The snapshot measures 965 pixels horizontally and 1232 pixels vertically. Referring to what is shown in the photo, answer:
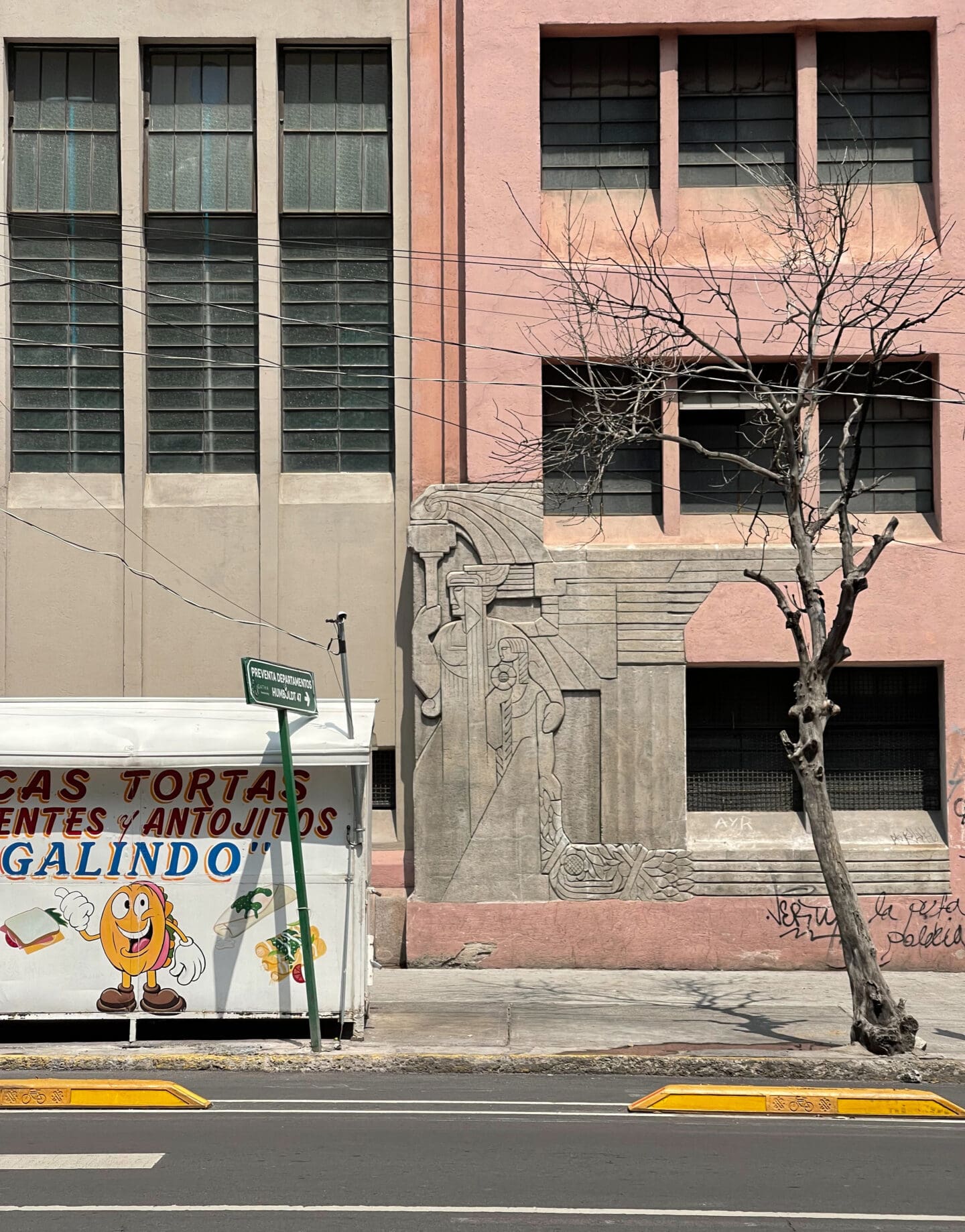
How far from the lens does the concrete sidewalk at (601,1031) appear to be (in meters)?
10.5

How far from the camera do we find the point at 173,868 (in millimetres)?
11375

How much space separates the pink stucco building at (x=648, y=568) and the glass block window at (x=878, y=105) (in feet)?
0.11

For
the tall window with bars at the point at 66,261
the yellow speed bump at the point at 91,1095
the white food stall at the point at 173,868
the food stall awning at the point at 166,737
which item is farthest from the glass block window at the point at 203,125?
the yellow speed bump at the point at 91,1095

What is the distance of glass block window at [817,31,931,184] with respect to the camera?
15.8m

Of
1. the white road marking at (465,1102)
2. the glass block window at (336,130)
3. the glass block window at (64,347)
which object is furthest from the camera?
the glass block window at (336,130)

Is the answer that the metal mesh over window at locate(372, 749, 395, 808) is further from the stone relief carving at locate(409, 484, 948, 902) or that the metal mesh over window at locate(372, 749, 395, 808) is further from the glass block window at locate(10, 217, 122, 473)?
the glass block window at locate(10, 217, 122, 473)

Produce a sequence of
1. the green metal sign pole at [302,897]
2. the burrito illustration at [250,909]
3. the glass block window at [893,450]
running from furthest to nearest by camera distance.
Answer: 1. the glass block window at [893,450]
2. the burrito illustration at [250,909]
3. the green metal sign pole at [302,897]

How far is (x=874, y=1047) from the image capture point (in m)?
10.8

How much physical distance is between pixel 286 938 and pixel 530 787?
14.6 feet

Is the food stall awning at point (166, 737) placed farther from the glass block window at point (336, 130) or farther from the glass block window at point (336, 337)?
the glass block window at point (336, 130)

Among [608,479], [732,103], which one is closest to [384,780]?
[608,479]

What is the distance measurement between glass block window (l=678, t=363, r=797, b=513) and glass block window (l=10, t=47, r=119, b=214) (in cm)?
698

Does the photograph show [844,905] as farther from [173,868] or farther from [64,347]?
[64,347]

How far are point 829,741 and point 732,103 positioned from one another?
7266 millimetres
